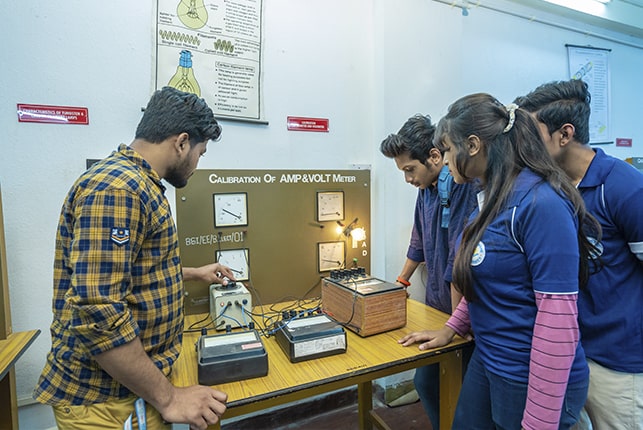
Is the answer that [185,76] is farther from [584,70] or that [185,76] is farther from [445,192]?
[584,70]

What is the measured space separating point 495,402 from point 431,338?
337mm

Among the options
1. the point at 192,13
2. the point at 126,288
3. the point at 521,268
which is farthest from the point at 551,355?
the point at 192,13

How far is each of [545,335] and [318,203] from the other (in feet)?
4.28

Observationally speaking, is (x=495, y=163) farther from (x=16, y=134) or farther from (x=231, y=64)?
(x=16, y=134)

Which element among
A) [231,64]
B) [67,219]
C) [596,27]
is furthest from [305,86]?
[596,27]

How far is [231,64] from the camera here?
177 cm

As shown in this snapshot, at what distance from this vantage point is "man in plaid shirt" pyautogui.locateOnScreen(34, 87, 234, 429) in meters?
0.77

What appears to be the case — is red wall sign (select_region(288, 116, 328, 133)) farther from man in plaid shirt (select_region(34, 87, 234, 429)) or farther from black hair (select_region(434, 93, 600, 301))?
black hair (select_region(434, 93, 600, 301))

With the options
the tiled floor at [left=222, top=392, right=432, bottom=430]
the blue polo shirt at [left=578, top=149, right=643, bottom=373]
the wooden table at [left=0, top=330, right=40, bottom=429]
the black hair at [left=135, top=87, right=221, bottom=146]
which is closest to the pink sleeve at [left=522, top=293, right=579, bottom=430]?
the blue polo shirt at [left=578, top=149, right=643, bottom=373]

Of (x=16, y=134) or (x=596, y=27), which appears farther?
(x=596, y=27)

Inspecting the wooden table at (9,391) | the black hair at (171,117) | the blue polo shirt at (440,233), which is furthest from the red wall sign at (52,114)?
the blue polo shirt at (440,233)

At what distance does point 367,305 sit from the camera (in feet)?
4.52

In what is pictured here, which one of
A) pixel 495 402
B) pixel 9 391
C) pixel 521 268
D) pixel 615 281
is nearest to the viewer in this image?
pixel 521 268

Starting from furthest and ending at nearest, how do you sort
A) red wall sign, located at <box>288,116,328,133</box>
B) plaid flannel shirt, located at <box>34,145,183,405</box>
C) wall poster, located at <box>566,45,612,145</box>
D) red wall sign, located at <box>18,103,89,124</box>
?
wall poster, located at <box>566,45,612,145</box> → red wall sign, located at <box>288,116,328,133</box> → red wall sign, located at <box>18,103,89,124</box> → plaid flannel shirt, located at <box>34,145,183,405</box>
